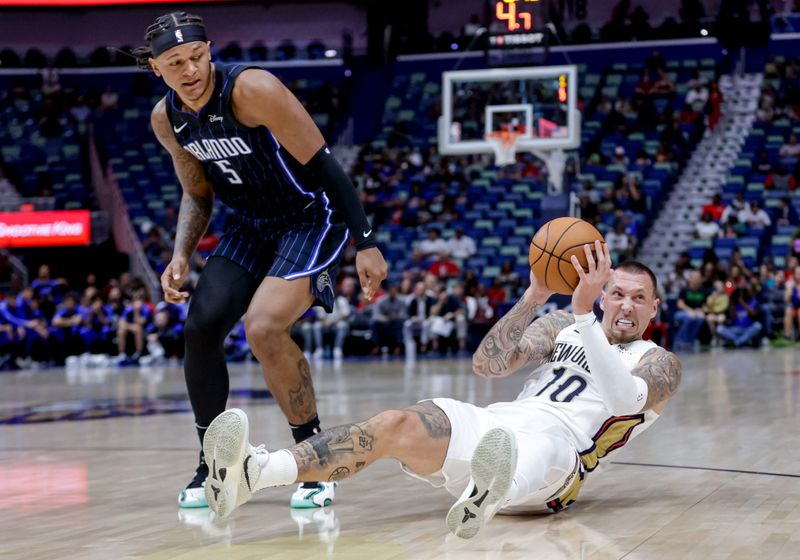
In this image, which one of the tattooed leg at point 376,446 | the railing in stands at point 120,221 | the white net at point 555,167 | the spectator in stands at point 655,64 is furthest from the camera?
the spectator in stands at point 655,64

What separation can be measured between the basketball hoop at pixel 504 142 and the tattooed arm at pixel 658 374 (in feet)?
41.0

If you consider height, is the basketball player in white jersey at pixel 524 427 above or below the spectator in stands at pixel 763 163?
above

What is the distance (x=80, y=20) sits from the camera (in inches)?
1064

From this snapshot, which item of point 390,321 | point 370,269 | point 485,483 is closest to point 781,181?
point 390,321

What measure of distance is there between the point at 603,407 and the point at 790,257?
13.8 m

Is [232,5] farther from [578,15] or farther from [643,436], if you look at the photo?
[643,436]

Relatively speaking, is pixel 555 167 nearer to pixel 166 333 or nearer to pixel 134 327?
pixel 166 333

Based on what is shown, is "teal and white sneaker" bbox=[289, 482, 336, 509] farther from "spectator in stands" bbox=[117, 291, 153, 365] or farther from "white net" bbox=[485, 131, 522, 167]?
"spectator in stands" bbox=[117, 291, 153, 365]

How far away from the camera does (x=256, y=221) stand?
476 centimetres

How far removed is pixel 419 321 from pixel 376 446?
42.7ft

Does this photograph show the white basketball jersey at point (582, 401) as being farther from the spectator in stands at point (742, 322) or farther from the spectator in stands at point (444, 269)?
the spectator in stands at point (444, 269)

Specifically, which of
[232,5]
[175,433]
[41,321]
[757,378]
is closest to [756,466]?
[175,433]

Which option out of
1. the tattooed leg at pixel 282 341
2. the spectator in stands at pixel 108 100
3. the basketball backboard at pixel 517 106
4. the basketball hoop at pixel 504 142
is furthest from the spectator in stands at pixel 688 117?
the tattooed leg at pixel 282 341

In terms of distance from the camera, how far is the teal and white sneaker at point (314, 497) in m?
4.44
